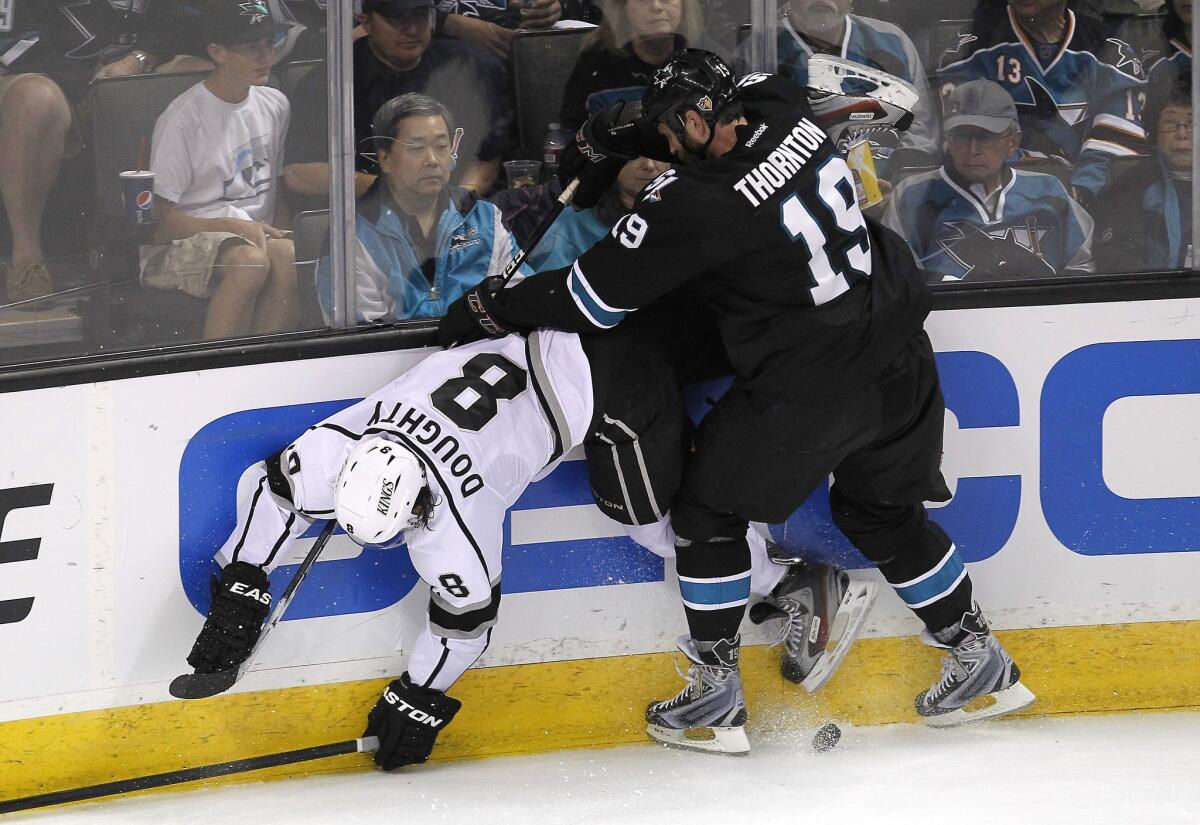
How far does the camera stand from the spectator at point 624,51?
2633 mm

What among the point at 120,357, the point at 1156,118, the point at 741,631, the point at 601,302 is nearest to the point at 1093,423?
the point at 1156,118

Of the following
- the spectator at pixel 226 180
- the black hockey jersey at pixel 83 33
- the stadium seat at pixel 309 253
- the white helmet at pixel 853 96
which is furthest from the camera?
the white helmet at pixel 853 96

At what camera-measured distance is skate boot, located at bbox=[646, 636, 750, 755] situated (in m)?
2.75

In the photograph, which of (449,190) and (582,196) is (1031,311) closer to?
(582,196)

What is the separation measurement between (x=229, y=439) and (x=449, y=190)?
26.3 inches

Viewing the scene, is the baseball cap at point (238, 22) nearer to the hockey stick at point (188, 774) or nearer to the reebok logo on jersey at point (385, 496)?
the reebok logo on jersey at point (385, 496)

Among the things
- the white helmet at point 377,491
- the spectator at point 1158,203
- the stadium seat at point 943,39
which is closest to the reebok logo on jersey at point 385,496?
the white helmet at point 377,491

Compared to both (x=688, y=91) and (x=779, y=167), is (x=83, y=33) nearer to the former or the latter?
(x=688, y=91)

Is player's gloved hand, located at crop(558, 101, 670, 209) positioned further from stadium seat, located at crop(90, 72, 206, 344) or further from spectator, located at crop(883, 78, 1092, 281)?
stadium seat, located at crop(90, 72, 206, 344)

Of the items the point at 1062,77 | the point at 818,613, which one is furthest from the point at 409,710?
the point at 1062,77

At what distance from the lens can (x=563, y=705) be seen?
288 cm

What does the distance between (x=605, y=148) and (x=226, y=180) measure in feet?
2.42

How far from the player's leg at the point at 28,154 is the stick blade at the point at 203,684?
825 millimetres

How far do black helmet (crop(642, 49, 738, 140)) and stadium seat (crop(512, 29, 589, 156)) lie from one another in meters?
0.30
